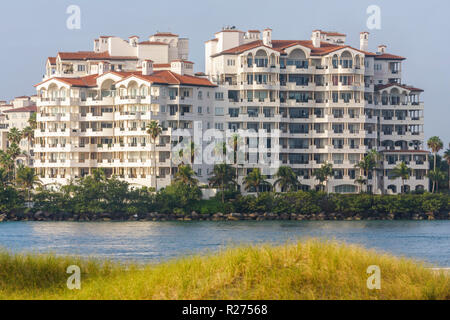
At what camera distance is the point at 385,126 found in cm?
13225

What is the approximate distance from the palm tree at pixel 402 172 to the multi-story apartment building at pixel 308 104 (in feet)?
3.50

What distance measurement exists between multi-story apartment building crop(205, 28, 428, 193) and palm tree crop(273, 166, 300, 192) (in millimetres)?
3205

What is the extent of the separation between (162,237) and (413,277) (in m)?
54.7

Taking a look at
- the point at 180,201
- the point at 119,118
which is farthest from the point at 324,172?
the point at 119,118

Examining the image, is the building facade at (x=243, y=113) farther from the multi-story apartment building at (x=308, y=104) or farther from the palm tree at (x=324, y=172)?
the palm tree at (x=324, y=172)

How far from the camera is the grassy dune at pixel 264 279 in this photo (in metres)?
27.8

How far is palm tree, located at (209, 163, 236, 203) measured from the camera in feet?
374

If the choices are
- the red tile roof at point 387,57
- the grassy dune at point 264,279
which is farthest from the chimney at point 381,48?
the grassy dune at point 264,279

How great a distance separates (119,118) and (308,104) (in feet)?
87.6

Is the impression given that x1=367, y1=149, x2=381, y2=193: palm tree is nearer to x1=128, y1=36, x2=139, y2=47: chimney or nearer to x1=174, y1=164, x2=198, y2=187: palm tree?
x1=174, y1=164, x2=198, y2=187: palm tree

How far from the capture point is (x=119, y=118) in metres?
120

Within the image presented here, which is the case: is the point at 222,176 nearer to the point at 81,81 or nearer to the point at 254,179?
the point at 254,179

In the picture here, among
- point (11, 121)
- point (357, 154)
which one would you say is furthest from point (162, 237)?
point (11, 121)
